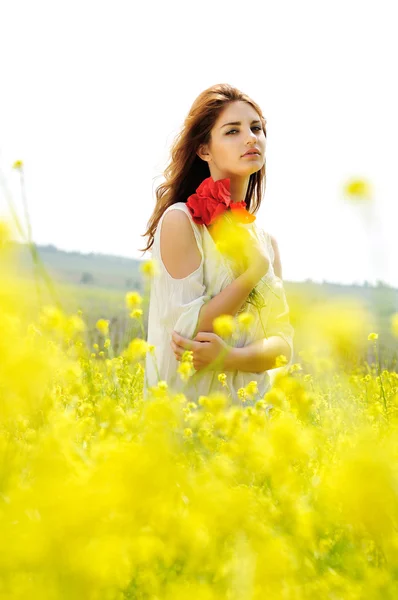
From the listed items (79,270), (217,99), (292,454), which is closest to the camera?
(292,454)

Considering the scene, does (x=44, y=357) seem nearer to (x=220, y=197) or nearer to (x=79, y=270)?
(x=220, y=197)

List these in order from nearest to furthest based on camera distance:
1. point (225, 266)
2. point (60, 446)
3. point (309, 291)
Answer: point (60, 446)
point (309, 291)
point (225, 266)

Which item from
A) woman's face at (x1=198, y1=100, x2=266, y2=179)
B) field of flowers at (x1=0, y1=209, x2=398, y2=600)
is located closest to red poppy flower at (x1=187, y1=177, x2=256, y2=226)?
woman's face at (x1=198, y1=100, x2=266, y2=179)

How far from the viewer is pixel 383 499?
1104mm

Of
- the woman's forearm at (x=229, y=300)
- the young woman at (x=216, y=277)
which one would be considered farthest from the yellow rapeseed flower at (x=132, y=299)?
the woman's forearm at (x=229, y=300)

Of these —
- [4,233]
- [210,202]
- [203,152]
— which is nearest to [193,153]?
[203,152]

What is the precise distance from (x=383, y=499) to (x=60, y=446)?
0.56 meters

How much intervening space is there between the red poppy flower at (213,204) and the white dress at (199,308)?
43 millimetres

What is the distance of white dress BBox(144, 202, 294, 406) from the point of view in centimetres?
273

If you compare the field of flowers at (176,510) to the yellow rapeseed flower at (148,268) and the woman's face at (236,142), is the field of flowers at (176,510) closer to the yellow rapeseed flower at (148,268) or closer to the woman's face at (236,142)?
the yellow rapeseed flower at (148,268)

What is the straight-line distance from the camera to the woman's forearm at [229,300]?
8.58 feet

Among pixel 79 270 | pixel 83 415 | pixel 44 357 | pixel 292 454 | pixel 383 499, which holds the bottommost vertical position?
pixel 79 270

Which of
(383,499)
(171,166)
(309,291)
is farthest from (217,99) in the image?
(383,499)

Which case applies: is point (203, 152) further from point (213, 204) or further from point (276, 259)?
point (276, 259)
